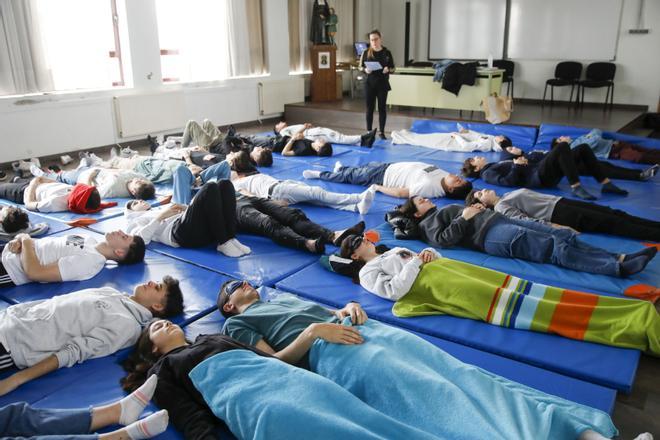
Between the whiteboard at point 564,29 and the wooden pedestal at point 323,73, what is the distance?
3.52m

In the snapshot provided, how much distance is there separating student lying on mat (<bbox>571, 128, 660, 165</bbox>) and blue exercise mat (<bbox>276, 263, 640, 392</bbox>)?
3907 mm

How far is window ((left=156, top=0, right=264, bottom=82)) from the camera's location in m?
8.07

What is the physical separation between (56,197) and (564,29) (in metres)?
9.07

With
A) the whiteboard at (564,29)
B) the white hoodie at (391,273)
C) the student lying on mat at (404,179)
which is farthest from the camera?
the whiteboard at (564,29)

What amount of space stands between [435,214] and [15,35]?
17.9ft

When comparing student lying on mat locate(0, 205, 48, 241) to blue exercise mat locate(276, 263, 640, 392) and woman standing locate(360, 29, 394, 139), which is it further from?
woman standing locate(360, 29, 394, 139)

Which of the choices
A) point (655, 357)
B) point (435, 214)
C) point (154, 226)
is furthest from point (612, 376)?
point (154, 226)

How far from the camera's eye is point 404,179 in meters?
4.71

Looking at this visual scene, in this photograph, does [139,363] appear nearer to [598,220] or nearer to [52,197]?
[52,197]

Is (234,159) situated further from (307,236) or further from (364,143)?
(364,143)

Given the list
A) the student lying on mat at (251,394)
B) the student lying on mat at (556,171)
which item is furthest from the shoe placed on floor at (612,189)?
the student lying on mat at (251,394)

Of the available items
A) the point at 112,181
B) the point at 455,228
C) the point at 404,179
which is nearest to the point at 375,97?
the point at 404,179

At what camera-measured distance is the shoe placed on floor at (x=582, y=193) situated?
4457mm

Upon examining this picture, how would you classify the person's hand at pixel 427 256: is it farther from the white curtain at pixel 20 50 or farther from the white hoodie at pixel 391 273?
the white curtain at pixel 20 50
